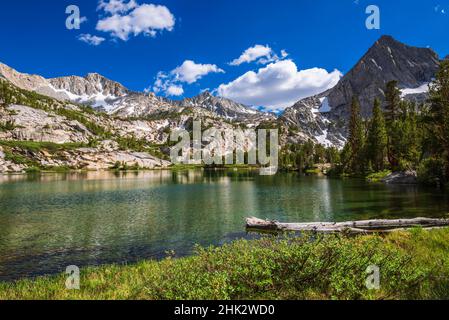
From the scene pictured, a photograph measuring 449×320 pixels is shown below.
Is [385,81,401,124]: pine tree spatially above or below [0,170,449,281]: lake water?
above

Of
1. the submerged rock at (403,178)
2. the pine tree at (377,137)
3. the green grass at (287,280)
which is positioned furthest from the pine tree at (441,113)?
the green grass at (287,280)

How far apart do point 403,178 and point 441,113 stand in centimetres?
2724

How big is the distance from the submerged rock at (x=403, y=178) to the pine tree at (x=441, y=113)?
49.8ft

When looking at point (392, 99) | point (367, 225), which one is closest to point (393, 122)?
point (392, 99)

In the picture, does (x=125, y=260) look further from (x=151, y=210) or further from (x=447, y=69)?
(x=447, y=69)

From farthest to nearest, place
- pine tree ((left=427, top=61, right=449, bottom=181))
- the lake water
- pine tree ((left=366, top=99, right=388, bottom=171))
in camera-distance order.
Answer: pine tree ((left=366, top=99, right=388, bottom=171)), pine tree ((left=427, top=61, right=449, bottom=181)), the lake water

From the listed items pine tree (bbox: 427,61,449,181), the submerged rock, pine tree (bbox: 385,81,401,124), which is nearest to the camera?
pine tree (bbox: 427,61,449,181)

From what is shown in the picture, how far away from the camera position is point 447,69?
61.1 m

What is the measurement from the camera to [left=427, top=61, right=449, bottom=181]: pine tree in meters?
62.2

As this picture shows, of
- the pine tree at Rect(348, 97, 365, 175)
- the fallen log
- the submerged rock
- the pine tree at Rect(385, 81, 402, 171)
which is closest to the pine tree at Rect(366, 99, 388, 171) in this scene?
the pine tree at Rect(385, 81, 402, 171)

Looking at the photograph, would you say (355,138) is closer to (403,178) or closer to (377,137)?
(377,137)

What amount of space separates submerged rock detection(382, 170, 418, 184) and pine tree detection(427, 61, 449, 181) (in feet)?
49.8

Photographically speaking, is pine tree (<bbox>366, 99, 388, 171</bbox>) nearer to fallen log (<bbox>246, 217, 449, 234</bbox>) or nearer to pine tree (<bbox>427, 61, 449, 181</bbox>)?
pine tree (<bbox>427, 61, 449, 181</bbox>)
